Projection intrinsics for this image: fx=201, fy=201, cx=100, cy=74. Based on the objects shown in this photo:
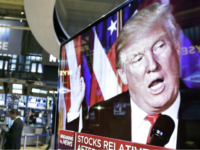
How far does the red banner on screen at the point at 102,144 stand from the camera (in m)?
1.62

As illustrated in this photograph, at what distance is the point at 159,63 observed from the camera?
1.50 meters

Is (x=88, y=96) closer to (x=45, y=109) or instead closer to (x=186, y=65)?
(x=186, y=65)

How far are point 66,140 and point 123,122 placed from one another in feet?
3.99

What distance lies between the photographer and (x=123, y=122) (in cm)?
179

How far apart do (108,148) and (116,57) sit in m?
0.87

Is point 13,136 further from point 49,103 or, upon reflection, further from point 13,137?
point 49,103

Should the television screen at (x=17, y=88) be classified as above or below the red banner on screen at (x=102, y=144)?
above

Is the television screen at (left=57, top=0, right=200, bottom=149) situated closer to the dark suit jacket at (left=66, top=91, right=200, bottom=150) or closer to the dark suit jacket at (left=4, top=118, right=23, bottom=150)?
the dark suit jacket at (left=66, top=91, right=200, bottom=150)

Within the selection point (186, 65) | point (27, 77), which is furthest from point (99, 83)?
point (27, 77)

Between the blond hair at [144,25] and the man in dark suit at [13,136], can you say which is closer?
the blond hair at [144,25]

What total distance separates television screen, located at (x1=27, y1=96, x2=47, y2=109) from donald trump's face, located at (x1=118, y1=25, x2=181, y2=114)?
11.7 metres

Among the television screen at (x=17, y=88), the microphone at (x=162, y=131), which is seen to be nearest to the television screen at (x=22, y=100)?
the television screen at (x=17, y=88)

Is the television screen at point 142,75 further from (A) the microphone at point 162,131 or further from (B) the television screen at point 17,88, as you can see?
(B) the television screen at point 17,88

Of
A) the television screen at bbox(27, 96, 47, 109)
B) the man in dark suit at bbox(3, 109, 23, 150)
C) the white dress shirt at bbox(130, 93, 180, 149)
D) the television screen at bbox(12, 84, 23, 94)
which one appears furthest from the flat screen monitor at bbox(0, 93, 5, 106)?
the white dress shirt at bbox(130, 93, 180, 149)
